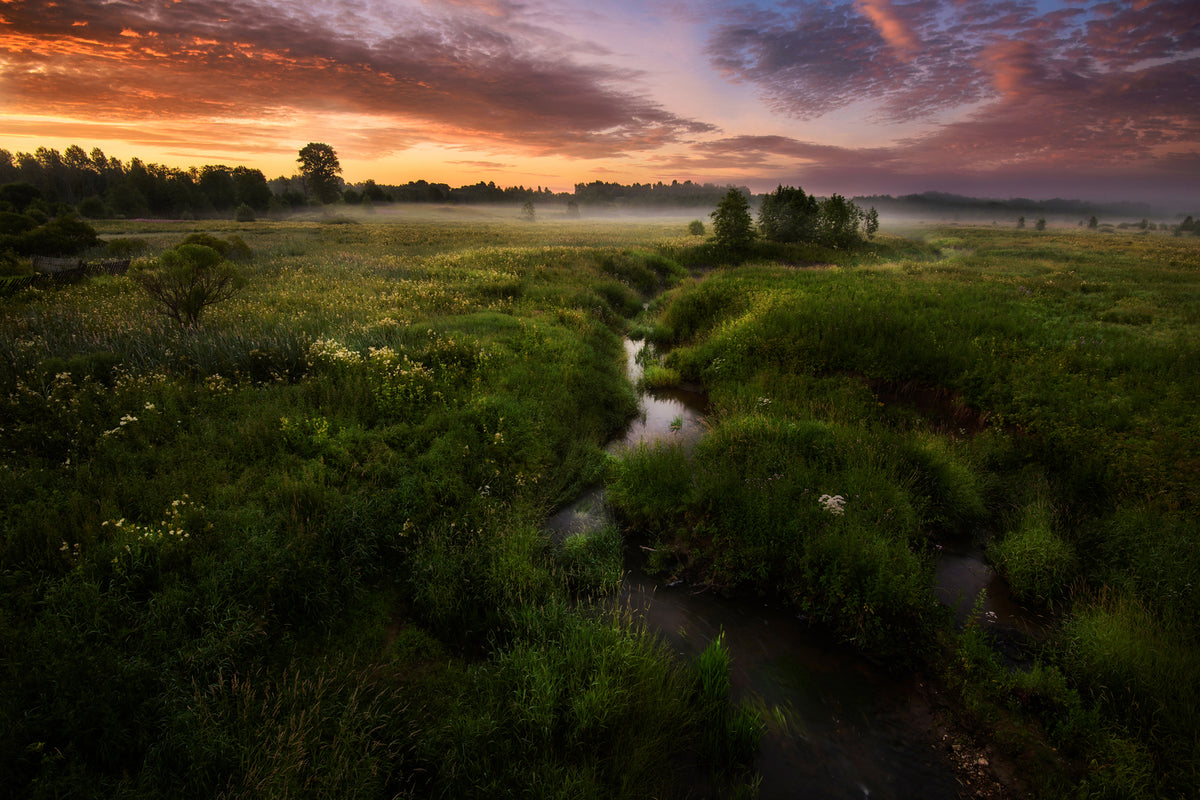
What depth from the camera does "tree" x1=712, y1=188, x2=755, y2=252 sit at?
1549 inches

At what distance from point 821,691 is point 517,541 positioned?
177 inches

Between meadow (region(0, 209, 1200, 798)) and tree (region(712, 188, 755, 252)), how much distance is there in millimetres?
28488

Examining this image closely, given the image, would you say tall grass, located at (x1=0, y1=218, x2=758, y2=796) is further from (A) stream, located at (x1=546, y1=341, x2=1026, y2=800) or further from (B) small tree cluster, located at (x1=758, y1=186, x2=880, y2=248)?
(B) small tree cluster, located at (x1=758, y1=186, x2=880, y2=248)

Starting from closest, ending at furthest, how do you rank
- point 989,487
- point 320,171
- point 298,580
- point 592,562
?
1. point 298,580
2. point 592,562
3. point 989,487
4. point 320,171

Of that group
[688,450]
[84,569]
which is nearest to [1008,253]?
[688,450]

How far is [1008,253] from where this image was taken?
39.2 metres

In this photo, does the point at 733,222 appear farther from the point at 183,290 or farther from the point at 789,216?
the point at 183,290

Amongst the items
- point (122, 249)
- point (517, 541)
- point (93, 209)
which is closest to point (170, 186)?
point (93, 209)

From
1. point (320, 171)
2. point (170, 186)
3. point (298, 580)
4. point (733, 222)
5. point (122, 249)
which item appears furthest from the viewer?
point (320, 171)

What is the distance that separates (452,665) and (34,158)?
453 feet

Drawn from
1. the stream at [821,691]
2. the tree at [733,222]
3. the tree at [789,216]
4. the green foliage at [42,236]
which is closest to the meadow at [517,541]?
the stream at [821,691]

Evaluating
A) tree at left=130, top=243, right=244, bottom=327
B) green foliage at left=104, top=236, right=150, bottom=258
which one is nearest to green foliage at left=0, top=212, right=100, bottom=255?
green foliage at left=104, top=236, right=150, bottom=258

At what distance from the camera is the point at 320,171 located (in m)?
96.9

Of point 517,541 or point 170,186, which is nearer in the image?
point 517,541
